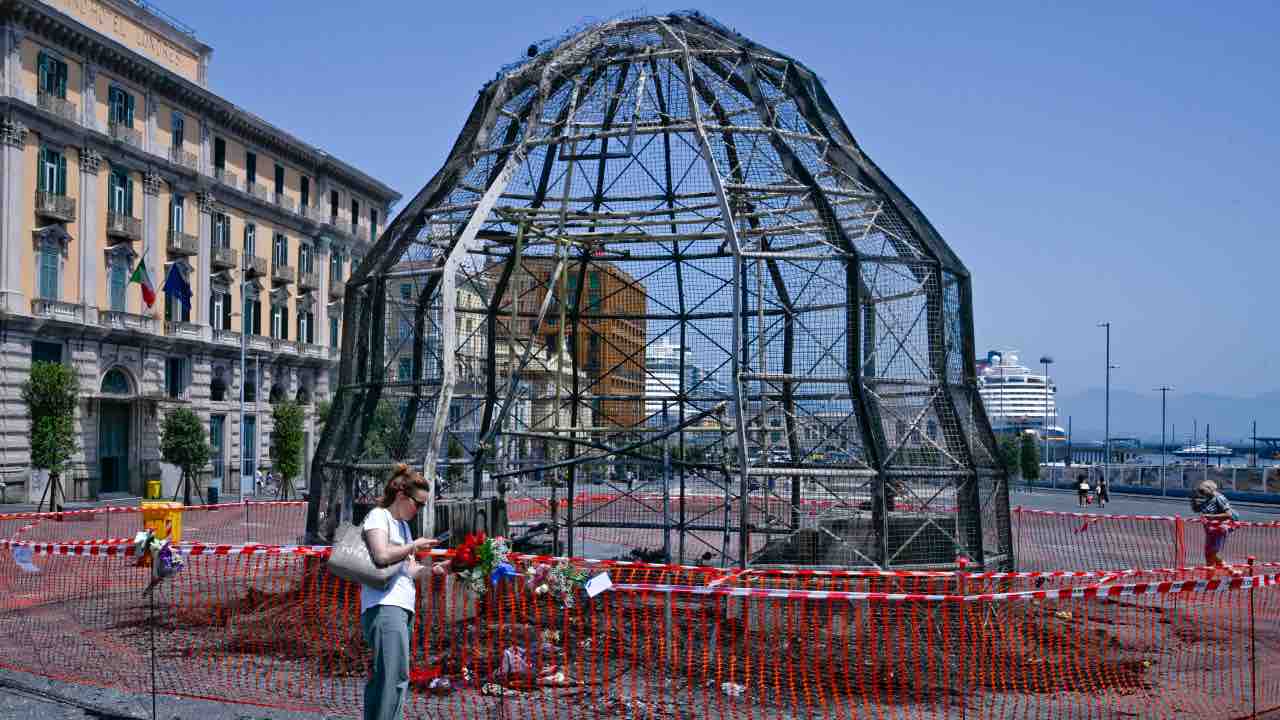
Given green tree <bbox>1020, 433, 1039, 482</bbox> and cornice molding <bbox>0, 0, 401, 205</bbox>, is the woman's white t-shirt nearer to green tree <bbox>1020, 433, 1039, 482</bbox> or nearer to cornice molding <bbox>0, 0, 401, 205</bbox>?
cornice molding <bbox>0, 0, 401, 205</bbox>


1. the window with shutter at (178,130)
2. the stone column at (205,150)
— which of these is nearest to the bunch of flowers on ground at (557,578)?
the window with shutter at (178,130)

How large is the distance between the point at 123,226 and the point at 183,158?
5.13 meters

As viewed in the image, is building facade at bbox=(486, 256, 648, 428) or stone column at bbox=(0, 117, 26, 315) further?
stone column at bbox=(0, 117, 26, 315)

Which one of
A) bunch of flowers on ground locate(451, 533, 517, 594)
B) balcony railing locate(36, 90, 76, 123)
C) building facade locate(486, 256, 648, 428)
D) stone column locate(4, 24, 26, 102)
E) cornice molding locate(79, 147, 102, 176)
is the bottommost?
bunch of flowers on ground locate(451, 533, 517, 594)

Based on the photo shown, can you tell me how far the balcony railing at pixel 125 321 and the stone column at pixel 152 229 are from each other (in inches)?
15.3

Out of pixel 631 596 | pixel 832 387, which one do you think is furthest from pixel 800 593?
pixel 832 387

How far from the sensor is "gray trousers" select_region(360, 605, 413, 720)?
6.51 m

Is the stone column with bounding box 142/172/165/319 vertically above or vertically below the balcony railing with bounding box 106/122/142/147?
below

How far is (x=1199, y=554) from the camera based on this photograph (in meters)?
22.6

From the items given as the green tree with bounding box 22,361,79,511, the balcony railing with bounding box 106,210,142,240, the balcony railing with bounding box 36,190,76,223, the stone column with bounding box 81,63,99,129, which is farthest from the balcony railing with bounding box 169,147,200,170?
the green tree with bounding box 22,361,79,511

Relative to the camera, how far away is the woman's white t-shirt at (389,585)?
258 inches

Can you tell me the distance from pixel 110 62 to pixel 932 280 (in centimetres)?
3785

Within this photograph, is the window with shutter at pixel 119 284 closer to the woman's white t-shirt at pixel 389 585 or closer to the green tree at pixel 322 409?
the green tree at pixel 322 409

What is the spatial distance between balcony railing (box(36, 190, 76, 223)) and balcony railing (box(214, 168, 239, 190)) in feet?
32.0
